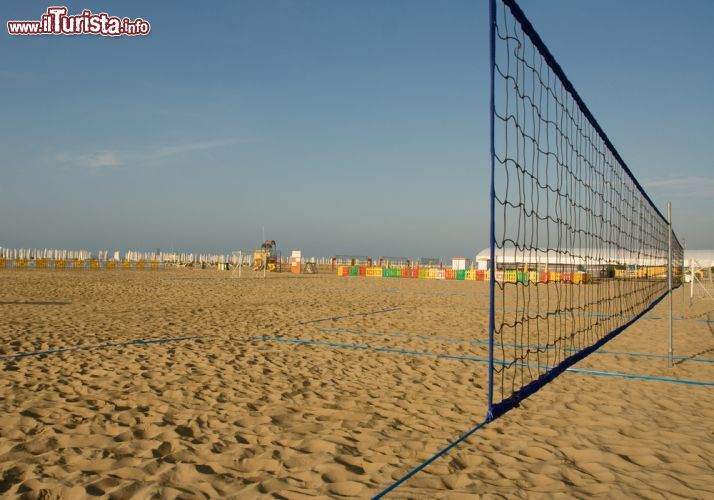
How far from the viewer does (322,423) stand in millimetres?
3695

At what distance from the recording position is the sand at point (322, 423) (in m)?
2.74

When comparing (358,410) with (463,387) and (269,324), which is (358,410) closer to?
(463,387)

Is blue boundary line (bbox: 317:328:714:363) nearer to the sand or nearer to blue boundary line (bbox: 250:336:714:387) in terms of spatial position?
the sand

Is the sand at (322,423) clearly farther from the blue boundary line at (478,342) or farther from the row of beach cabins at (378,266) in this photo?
the row of beach cabins at (378,266)

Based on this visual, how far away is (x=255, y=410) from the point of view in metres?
3.94

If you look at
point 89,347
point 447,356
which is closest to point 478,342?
point 447,356

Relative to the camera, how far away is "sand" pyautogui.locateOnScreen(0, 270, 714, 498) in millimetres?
2740

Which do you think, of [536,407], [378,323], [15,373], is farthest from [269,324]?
[536,407]

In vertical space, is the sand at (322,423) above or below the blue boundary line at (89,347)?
below

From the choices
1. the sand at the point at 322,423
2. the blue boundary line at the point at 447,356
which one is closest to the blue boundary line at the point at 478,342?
the sand at the point at 322,423

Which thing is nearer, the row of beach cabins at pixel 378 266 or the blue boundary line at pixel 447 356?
the blue boundary line at pixel 447 356

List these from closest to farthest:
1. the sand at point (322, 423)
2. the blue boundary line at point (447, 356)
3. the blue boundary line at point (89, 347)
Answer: the sand at point (322, 423), the blue boundary line at point (447, 356), the blue boundary line at point (89, 347)

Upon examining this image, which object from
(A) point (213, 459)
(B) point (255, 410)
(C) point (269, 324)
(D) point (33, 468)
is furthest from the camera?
(C) point (269, 324)

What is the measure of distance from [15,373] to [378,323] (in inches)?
219
